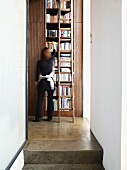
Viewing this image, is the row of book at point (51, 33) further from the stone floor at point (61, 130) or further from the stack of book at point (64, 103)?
the stone floor at point (61, 130)

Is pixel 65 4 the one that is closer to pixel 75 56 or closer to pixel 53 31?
pixel 53 31

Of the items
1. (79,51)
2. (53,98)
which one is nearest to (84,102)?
(53,98)

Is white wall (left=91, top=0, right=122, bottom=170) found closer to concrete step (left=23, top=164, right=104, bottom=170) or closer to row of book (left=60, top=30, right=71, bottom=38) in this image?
concrete step (left=23, top=164, right=104, bottom=170)

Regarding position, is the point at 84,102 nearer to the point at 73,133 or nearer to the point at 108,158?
the point at 73,133

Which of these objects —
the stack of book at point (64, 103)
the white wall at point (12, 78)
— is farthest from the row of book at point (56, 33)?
the white wall at point (12, 78)

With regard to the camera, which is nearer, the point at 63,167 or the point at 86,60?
the point at 63,167

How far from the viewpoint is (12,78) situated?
8.62 ft

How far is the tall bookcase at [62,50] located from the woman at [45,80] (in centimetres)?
→ 20

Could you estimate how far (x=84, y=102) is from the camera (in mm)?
6133

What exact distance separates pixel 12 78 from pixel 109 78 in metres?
1.09

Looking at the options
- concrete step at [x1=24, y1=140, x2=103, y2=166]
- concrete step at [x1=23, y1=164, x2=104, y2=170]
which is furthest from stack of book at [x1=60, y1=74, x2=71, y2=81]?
concrete step at [x1=23, y1=164, x2=104, y2=170]
